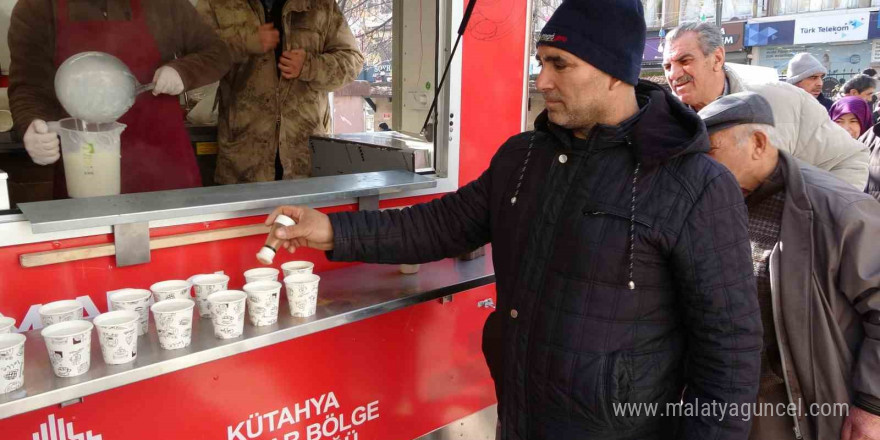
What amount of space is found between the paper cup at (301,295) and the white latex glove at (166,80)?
851 mm

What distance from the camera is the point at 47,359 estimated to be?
134 cm

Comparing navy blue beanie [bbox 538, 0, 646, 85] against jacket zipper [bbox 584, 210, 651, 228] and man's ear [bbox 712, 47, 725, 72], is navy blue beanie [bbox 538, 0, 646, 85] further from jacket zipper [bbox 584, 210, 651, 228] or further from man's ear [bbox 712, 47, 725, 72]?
man's ear [bbox 712, 47, 725, 72]

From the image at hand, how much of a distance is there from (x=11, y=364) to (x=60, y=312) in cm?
24

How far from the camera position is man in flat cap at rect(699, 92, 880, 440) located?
151 centimetres

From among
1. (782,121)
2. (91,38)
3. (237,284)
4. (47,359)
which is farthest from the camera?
(782,121)

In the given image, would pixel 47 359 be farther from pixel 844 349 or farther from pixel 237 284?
pixel 844 349

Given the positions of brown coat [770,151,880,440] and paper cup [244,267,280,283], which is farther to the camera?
paper cup [244,267,280,283]

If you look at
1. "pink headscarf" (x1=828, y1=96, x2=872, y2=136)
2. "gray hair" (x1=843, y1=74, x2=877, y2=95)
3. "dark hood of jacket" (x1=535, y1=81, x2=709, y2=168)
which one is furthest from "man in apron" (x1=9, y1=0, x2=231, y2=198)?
"gray hair" (x1=843, y1=74, x2=877, y2=95)

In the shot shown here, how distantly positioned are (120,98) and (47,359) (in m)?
0.82

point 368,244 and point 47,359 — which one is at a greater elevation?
point 368,244

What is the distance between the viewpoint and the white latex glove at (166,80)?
1.99 m

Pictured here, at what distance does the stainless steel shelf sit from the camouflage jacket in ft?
2.95

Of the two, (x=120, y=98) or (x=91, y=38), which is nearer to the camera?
(x=120, y=98)

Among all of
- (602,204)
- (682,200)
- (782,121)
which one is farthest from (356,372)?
(782,121)
